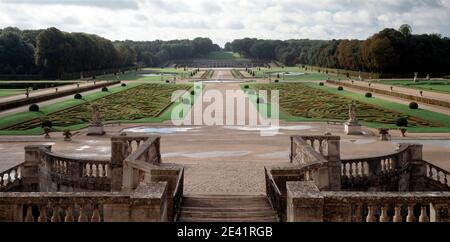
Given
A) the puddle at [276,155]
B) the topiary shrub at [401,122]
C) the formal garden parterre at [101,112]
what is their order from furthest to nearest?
the formal garden parterre at [101,112]
the topiary shrub at [401,122]
the puddle at [276,155]

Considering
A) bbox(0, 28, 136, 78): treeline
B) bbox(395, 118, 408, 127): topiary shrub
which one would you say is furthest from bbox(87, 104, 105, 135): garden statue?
bbox(0, 28, 136, 78): treeline

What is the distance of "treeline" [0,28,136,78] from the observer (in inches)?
3733

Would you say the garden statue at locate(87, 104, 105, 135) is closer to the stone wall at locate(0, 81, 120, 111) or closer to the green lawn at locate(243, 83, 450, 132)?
the green lawn at locate(243, 83, 450, 132)

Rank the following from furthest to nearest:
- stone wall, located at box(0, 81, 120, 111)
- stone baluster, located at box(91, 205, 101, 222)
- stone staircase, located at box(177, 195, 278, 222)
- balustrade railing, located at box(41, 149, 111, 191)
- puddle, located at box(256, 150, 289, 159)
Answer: stone wall, located at box(0, 81, 120, 111), puddle, located at box(256, 150, 289, 159), balustrade railing, located at box(41, 149, 111, 191), stone staircase, located at box(177, 195, 278, 222), stone baluster, located at box(91, 205, 101, 222)

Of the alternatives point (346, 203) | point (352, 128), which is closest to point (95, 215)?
point (346, 203)

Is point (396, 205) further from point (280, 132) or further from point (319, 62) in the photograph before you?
point (319, 62)

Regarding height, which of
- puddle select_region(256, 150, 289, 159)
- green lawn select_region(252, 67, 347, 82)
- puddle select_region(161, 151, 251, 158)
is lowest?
puddle select_region(161, 151, 251, 158)

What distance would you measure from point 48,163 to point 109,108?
29185mm

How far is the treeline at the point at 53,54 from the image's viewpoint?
94.8m

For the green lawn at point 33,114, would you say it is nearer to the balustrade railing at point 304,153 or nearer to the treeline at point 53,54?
the balustrade railing at point 304,153

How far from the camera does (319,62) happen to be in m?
140

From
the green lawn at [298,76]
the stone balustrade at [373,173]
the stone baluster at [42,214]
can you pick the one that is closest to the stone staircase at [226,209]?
the stone baluster at [42,214]

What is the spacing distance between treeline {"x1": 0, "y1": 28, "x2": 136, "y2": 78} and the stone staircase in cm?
8796

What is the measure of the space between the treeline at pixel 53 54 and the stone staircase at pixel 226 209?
8796cm
